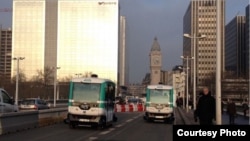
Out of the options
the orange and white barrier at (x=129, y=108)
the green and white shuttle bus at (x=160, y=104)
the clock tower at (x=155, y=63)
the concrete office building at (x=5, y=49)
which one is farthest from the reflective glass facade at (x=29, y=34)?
the green and white shuttle bus at (x=160, y=104)

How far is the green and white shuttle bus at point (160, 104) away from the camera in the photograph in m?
35.2

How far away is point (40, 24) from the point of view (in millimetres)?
157250

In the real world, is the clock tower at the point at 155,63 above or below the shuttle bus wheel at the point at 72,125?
above

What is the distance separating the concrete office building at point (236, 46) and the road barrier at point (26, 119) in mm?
75800

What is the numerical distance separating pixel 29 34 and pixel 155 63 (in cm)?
4133

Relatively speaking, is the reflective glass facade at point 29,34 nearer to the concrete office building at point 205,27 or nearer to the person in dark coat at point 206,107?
the concrete office building at point 205,27

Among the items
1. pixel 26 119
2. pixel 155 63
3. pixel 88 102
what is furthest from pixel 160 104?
pixel 155 63

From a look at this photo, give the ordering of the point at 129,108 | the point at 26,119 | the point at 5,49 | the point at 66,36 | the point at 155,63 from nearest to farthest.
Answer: the point at 26,119, the point at 129,108, the point at 5,49, the point at 155,63, the point at 66,36

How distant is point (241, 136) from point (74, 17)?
15527 centimetres

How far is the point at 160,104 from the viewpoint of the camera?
116 ft

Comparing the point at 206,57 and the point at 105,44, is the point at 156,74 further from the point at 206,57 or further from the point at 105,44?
the point at 206,57

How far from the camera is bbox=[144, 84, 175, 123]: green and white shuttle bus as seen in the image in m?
35.2

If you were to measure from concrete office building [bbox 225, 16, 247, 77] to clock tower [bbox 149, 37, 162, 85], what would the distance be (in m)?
28.3

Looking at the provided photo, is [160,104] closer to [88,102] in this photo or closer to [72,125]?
[72,125]
